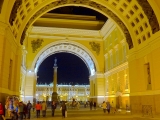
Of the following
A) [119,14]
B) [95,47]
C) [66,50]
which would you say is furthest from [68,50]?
[119,14]

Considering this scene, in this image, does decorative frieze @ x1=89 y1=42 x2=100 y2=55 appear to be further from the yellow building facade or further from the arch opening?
the yellow building facade

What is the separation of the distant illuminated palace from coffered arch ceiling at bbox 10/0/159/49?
6040 centimetres

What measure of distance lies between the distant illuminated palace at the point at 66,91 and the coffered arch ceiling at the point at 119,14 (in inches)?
2378

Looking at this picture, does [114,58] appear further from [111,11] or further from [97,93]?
[111,11]

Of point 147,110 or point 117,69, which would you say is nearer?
point 147,110

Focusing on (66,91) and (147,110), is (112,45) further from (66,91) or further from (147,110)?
(66,91)

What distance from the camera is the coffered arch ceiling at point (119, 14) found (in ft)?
55.4

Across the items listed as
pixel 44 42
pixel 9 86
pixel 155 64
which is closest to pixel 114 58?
pixel 44 42

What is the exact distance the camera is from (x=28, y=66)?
128 ft

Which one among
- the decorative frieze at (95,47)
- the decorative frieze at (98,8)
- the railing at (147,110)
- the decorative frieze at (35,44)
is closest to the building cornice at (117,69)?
the decorative frieze at (95,47)

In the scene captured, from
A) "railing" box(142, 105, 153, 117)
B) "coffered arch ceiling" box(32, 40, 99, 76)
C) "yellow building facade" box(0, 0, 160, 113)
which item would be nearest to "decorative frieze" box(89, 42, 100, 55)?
"coffered arch ceiling" box(32, 40, 99, 76)

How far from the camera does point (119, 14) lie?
2053cm

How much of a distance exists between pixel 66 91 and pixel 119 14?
217 ft

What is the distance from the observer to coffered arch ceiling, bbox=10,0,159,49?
A: 1688 centimetres
